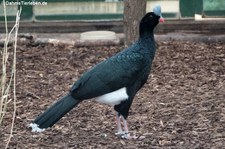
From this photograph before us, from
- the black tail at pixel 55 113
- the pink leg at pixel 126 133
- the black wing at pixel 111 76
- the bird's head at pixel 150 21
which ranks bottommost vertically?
the pink leg at pixel 126 133

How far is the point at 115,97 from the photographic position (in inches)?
184

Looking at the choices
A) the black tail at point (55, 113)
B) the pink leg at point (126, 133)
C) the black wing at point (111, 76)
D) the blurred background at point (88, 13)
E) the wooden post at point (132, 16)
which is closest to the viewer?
the black tail at point (55, 113)

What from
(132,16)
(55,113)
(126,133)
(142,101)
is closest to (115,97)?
(126,133)

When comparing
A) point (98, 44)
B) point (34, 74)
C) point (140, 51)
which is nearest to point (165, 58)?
point (98, 44)

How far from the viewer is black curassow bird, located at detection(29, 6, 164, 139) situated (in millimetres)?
4539

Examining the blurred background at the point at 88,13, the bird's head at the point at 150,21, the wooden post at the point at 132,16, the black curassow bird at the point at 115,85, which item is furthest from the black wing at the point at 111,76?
the blurred background at the point at 88,13

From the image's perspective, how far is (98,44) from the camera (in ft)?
26.2

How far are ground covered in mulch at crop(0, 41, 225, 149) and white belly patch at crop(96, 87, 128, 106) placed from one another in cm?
33

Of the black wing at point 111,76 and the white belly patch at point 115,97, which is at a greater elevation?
the black wing at point 111,76

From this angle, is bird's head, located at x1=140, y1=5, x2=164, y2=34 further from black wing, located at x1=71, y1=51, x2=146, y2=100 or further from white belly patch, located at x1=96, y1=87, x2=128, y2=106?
white belly patch, located at x1=96, y1=87, x2=128, y2=106

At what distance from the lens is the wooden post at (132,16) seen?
7053 mm

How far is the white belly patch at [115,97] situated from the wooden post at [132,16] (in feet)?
8.30

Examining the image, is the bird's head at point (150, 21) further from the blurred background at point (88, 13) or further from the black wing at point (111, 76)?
the blurred background at point (88, 13)

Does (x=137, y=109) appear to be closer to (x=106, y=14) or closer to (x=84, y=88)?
(x=84, y=88)
